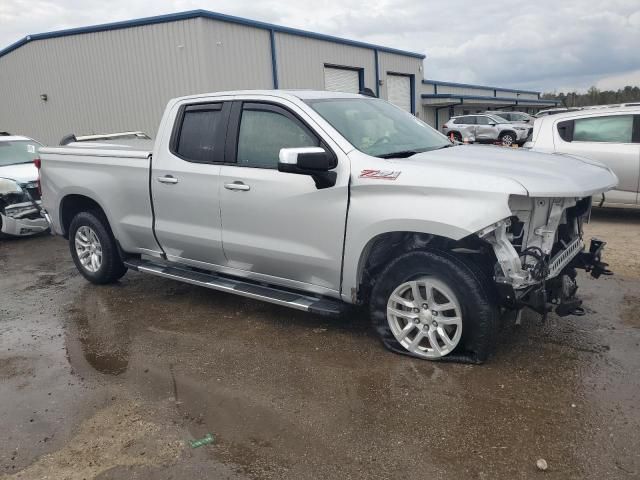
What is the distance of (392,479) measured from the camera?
8.78 ft

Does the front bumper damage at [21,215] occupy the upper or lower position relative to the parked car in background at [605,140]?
lower

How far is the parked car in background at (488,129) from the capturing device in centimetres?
2767

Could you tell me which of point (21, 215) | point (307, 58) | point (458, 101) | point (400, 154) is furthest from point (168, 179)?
point (458, 101)

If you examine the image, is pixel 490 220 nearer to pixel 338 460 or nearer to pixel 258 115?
pixel 338 460

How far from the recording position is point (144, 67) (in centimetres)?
1731

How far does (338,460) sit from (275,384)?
38.1 inches

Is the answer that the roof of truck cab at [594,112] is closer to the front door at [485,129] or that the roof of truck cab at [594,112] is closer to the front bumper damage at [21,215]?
the front bumper damage at [21,215]

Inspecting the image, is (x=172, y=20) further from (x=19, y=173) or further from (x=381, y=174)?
(x=381, y=174)

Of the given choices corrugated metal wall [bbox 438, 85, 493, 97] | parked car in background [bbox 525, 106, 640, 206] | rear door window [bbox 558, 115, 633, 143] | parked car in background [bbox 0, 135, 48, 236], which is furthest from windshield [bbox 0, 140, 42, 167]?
corrugated metal wall [bbox 438, 85, 493, 97]

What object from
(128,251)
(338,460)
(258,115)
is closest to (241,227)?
(258,115)

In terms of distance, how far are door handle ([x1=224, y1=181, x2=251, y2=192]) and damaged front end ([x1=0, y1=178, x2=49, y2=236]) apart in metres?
5.79

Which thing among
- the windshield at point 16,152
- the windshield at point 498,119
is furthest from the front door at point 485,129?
the windshield at point 16,152

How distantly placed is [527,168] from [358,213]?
115 cm

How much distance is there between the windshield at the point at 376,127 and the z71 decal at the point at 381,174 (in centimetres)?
24
